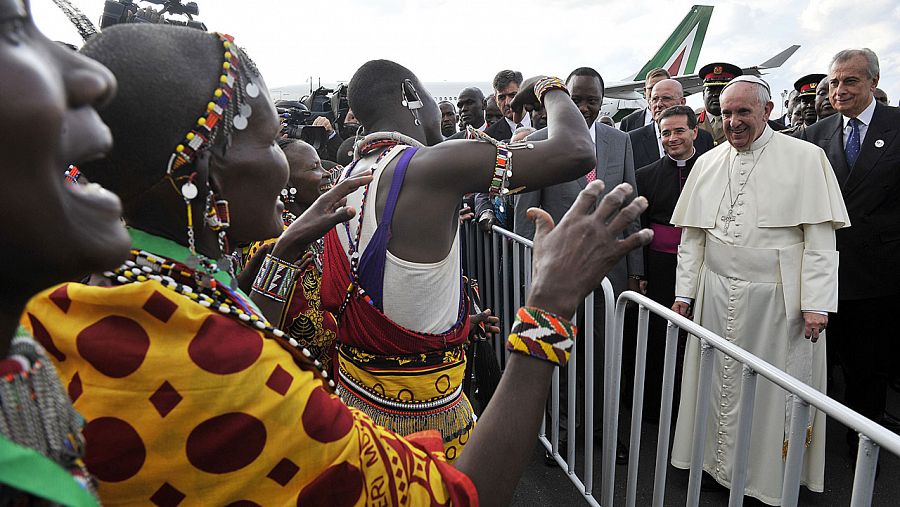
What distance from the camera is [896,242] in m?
3.93

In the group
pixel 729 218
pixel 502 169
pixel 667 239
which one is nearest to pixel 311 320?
pixel 502 169

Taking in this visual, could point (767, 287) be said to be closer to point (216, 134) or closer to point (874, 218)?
point (874, 218)

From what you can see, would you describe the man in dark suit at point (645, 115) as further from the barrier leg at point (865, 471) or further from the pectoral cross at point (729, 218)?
the barrier leg at point (865, 471)

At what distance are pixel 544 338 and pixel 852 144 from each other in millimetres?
4015

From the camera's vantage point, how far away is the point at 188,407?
100cm

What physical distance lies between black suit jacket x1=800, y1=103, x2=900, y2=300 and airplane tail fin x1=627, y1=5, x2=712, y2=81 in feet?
79.9

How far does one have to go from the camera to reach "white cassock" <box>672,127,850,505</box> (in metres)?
3.20

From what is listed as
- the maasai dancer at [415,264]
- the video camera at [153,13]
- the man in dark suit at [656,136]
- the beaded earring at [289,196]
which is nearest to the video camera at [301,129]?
the beaded earring at [289,196]

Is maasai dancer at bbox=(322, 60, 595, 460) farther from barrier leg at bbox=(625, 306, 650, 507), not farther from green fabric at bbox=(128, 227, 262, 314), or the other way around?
green fabric at bbox=(128, 227, 262, 314)

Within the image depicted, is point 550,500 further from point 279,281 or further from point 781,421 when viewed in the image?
point 279,281

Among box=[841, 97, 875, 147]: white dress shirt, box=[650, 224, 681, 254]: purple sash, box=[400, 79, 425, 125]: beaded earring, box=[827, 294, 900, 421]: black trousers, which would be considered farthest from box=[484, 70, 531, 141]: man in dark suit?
box=[400, 79, 425, 125]: beaded earring

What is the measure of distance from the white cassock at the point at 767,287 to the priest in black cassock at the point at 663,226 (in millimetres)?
693

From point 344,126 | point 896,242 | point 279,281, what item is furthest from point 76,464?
point 344,126

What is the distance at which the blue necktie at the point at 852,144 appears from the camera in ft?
13.6
